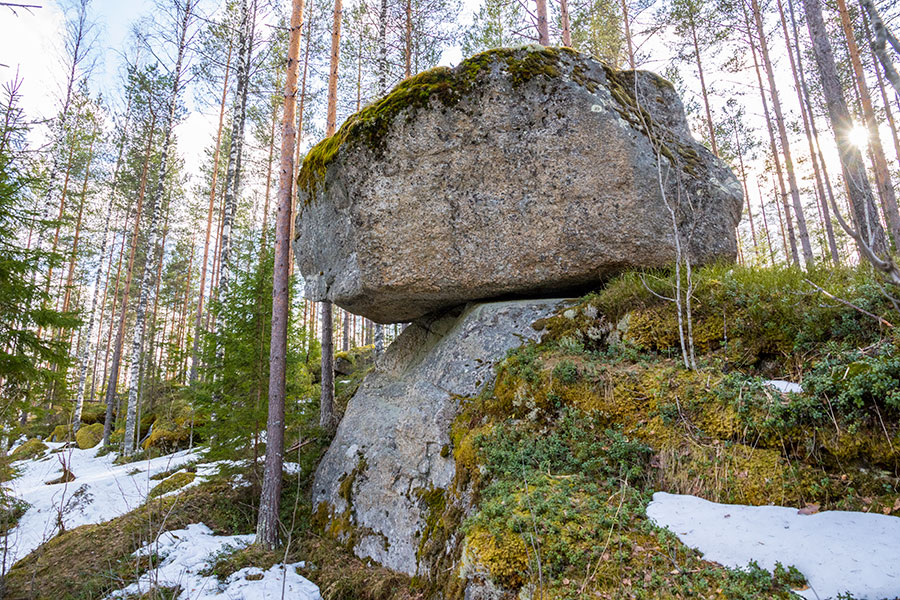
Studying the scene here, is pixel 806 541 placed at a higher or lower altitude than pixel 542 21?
lower

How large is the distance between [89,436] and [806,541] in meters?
19.8

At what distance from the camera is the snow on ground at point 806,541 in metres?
2.01

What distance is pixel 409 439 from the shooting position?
500 centimetres

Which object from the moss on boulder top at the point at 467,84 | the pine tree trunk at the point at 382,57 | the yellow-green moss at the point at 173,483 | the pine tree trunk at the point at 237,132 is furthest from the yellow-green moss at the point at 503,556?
the pine tree trunk at the point at 237,132

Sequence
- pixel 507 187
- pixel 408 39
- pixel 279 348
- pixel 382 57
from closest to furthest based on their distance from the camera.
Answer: pixel 507 187
pixel 279 348
pixel 382 57
pixel 408 39

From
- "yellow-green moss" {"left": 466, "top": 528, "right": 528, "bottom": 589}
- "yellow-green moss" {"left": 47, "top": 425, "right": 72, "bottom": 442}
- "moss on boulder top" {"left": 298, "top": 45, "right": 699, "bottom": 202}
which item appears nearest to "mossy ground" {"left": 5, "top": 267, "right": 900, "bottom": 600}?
"yellow-green moss" {"left": 466, "top": 528, "right": 528, "bottom": 589}

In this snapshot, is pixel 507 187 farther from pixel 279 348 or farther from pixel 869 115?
pixel 869 115

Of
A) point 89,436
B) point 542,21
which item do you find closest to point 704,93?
point 542,21

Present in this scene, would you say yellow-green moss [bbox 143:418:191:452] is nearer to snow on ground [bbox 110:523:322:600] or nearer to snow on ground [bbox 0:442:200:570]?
snow on ground [bbox 0:442:200:570]

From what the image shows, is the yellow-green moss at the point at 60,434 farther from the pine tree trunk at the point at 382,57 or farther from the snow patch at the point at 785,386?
the snow patch at the point at 785,386

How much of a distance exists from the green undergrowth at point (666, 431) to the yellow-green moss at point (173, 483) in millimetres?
5967

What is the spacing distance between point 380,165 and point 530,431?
144 inches

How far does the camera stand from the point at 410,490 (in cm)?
457

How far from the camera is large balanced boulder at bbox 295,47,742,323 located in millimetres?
5156
